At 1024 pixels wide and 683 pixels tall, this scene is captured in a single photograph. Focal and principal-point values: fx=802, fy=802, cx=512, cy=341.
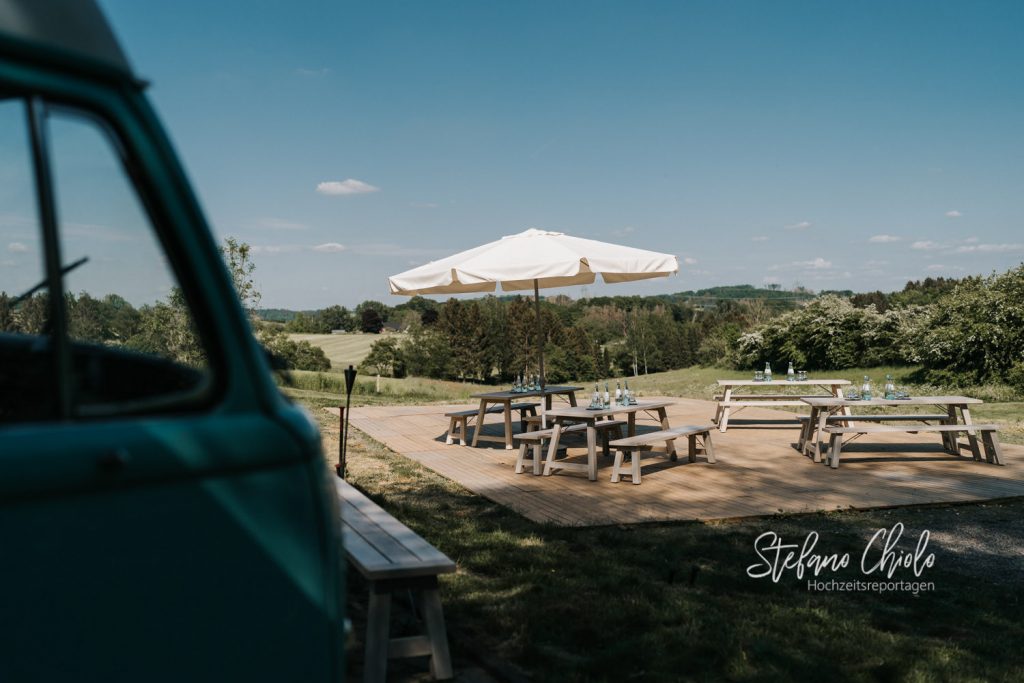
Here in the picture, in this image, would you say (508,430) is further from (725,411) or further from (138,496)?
(138,496)

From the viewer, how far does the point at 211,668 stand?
146 centimetres

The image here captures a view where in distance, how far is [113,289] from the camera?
200 centimetres

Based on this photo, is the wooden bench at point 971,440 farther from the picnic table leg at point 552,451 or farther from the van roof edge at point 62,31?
the van roof edge at point 62,31

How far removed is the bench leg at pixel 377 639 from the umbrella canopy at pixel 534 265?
559cm

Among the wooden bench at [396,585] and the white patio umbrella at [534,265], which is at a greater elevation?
the white patio umbrella at [534,265]

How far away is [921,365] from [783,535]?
15.5 m

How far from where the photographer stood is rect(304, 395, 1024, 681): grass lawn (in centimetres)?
354

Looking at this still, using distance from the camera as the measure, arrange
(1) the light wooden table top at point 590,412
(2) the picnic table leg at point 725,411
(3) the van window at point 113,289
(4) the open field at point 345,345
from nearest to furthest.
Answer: (3) the van window at point 113,289 → (1) the light wooden table top at point 590,412 → (2) the picnic table leg at point 725,411 → (4) the open field at point 345,345

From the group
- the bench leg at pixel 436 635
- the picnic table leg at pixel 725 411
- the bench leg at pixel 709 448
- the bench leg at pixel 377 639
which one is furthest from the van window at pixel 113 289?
the picnic table leg at pixel 725 411

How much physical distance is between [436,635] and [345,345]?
51.5 m

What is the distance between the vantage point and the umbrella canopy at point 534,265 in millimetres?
8758

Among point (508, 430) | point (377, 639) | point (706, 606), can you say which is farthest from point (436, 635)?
point (508, 430)

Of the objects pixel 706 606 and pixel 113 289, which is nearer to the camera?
pixel 113 289

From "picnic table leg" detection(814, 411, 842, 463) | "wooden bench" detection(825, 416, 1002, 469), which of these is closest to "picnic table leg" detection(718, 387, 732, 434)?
"picnic table leg" detection(814, 411, 842, 463)
